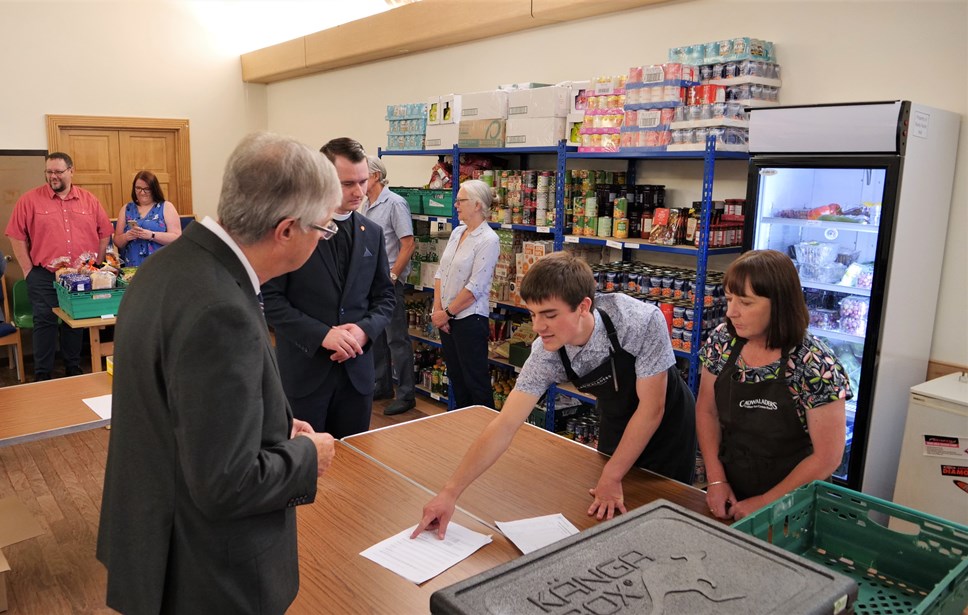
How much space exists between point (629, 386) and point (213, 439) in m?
1.44

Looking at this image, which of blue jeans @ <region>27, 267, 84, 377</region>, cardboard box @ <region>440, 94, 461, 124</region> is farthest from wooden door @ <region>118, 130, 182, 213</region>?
cardboard box @ <region>440, 94, 461, 124</region>

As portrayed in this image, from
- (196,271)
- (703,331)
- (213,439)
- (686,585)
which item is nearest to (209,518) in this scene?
(213,439)

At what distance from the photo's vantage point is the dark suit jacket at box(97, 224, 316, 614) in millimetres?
1213

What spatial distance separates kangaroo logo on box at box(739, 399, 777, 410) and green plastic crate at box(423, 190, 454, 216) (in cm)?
349

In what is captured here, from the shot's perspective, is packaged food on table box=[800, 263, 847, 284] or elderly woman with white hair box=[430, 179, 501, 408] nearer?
packaged food on table box=[800, 263, 847, 284]

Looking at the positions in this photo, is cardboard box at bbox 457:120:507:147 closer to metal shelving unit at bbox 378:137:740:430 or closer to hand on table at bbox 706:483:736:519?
metal shelving unit at bbox 378:137:740:430

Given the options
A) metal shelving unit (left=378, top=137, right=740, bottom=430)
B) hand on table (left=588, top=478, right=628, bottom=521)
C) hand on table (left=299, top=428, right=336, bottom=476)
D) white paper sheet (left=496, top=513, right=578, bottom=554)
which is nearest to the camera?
hand on table (left=299, top=428, right=336, bottom=476)

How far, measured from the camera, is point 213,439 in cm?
121

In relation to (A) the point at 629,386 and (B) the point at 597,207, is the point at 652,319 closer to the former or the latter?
(A) the point at 629,386

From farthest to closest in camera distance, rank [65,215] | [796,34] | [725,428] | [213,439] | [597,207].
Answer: [65,215], [597,207], [796,34], [725,428], [213,439]

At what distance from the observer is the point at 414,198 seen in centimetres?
568

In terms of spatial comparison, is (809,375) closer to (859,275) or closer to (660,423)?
(660,423)

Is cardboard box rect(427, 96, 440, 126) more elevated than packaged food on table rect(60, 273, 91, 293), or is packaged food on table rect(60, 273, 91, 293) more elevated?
cardboard box rect(427, 96, 440, 126)

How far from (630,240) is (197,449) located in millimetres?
3322
